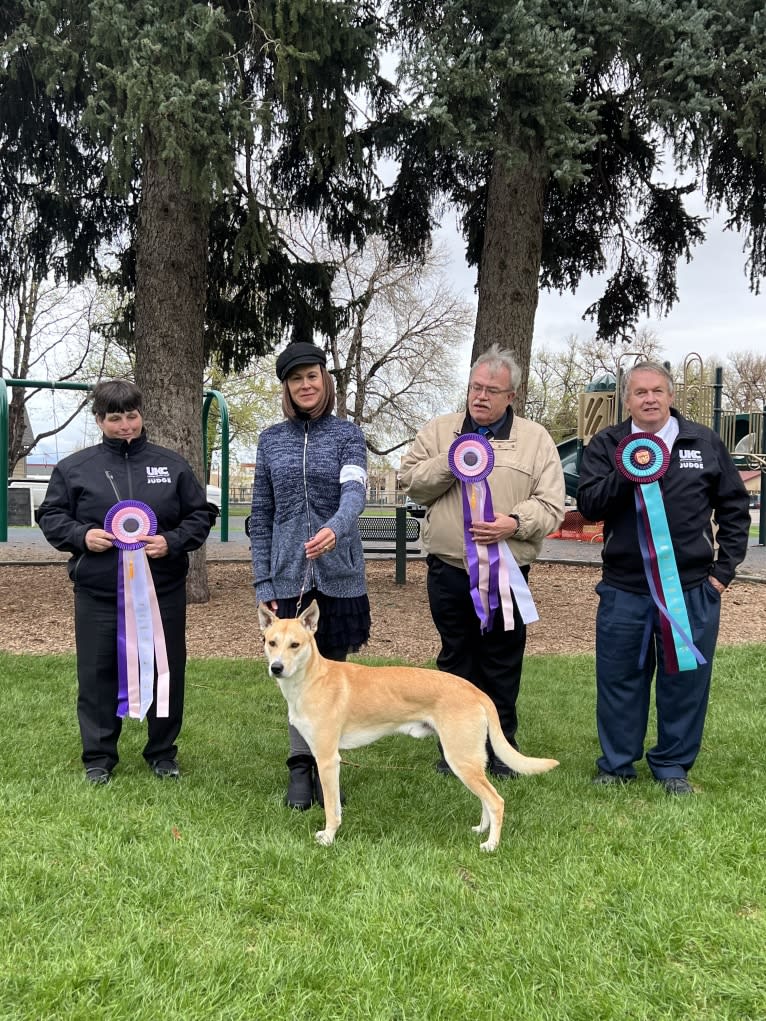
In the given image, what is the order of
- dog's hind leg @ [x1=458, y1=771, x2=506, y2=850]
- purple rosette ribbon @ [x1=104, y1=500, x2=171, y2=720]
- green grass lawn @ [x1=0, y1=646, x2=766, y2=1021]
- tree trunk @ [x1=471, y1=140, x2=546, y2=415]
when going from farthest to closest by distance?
tree trunk @ [x1=471, y1=140, x2=546, y2=415], purple rosette ribbon @ [x1=104, y1=500, x2=171, y2=720], dog's hind leg @ [x1=458, y1=771, x2=506, y2=850], green grass lawn @ [x1=0, y1=646, x2=766, y2=1021]

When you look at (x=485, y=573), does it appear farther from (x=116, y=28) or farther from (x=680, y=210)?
(x=680, y=210)

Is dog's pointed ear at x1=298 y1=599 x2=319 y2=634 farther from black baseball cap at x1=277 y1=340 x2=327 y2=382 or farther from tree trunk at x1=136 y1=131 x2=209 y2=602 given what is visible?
tree trunk at x1=136 y1=131 x2=209 y2=602

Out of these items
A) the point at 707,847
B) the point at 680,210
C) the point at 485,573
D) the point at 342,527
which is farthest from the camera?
the point at 680,210

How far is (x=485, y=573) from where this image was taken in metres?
3.79

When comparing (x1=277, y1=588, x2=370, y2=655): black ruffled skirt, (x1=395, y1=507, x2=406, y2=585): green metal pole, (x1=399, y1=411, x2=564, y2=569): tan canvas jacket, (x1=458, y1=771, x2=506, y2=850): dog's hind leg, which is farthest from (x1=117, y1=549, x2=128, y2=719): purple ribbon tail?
(x1=395, y1=507, x2=406, y2=585): green metal pole

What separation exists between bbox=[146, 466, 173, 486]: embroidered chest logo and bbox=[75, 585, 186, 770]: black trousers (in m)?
0.57

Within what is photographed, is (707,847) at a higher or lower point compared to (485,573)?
lower

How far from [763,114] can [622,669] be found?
17.7ft

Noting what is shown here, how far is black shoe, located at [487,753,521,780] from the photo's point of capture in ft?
13.2

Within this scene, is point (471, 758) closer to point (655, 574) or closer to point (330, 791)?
point (330, 791)

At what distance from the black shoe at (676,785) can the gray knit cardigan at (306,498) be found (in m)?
1.81

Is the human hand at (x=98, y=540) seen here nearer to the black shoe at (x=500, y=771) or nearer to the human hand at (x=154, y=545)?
the human hand at (x=154, y=545)

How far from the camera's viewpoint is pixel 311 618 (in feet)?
11.2

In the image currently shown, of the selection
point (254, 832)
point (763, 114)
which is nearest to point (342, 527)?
point (254, 832)
